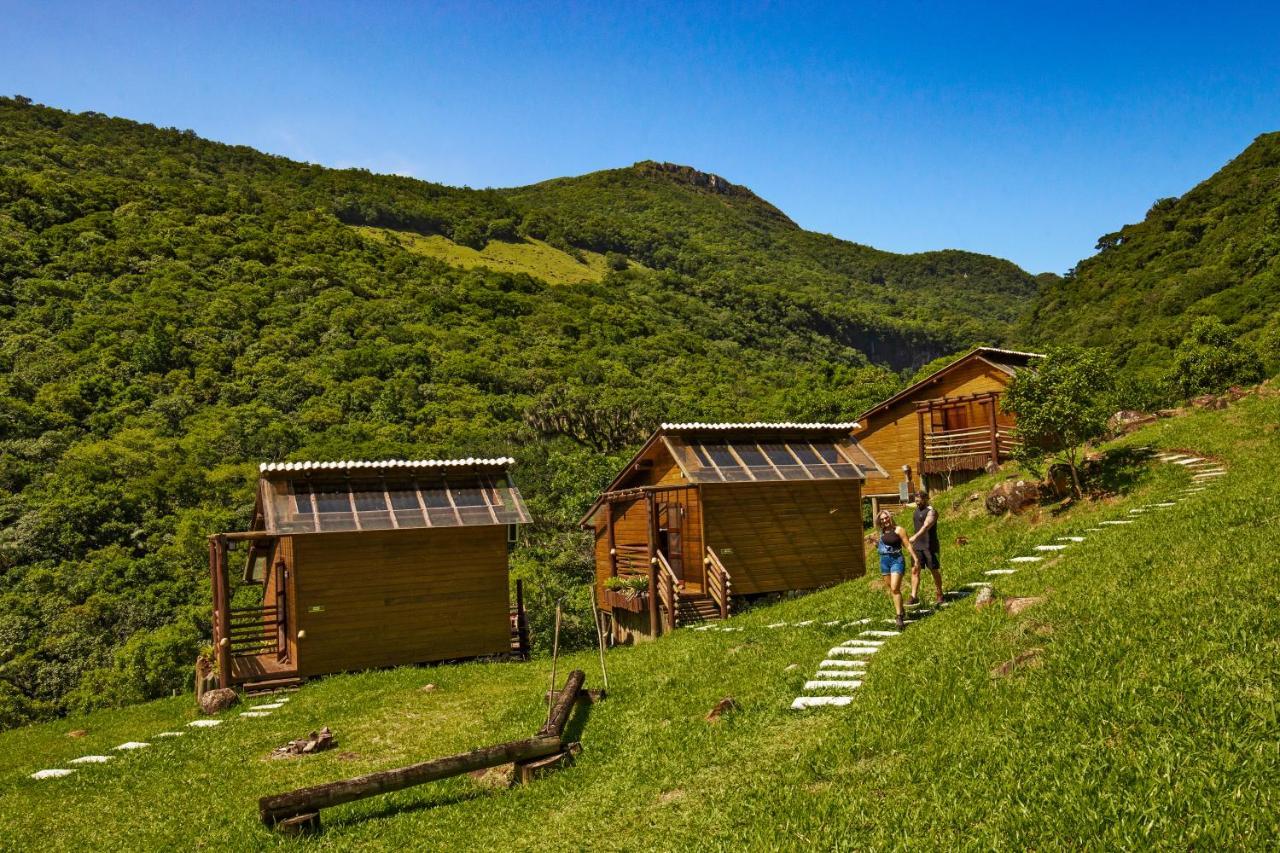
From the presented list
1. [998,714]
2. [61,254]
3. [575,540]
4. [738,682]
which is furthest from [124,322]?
[998,714]

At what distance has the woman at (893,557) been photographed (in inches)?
514

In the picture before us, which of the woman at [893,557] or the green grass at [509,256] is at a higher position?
the green grass at [509,256]

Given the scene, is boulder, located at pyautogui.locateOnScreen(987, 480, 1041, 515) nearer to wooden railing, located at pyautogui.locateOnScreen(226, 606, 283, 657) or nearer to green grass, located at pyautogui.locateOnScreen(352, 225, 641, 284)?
wooden railing, located at pyautogui.locateOnScreen(226, 606, 283, 657)

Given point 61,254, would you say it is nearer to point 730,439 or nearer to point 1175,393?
point 730,439

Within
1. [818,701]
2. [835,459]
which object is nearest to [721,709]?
[818,701]

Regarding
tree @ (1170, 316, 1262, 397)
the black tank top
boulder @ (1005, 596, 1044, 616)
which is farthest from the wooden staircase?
tree @ (1170, 316, 1262, 397)

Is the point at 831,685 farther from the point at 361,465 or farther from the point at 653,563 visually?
the point at 361,465

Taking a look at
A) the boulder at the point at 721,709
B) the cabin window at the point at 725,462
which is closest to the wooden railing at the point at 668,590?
the cabin window at the point at 725,462

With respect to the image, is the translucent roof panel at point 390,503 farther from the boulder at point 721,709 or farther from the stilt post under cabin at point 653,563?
the boulder at point 721,709

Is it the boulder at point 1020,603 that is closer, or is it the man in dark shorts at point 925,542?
the boulder at point 1020,603

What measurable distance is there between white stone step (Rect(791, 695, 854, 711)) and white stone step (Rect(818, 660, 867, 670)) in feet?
3.98

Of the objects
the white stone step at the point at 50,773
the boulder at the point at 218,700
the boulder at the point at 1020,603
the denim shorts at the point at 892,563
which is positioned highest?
the denim shorts at the point at 892,563

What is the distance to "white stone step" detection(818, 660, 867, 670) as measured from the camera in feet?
36.7

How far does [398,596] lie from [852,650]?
1304 centimetres
